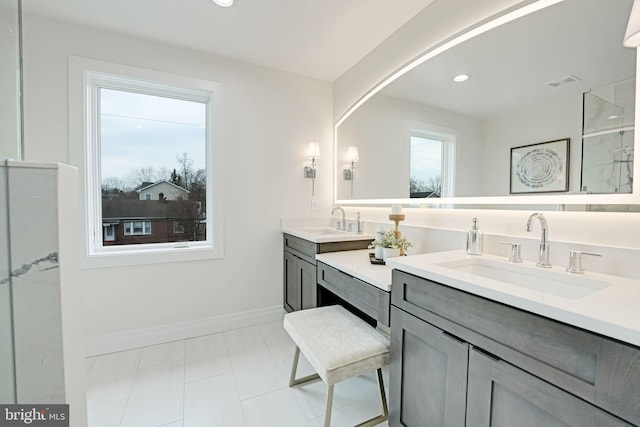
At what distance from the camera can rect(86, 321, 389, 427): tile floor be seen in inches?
58.1

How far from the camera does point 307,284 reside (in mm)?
2188

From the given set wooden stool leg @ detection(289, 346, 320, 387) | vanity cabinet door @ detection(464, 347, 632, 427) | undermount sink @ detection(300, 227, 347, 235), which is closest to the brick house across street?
undermount sink @ detection(300, 227, 347, 235)

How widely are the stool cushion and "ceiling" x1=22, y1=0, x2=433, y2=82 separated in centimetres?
202

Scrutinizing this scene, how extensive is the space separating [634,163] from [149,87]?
3.08 m

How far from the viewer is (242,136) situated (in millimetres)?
2498

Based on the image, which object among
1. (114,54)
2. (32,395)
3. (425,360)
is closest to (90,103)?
(114,54)

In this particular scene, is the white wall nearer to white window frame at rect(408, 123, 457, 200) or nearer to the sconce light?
white window frame at rect(408, 123, 457, 200)

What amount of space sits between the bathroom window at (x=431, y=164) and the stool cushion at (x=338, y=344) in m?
1.02

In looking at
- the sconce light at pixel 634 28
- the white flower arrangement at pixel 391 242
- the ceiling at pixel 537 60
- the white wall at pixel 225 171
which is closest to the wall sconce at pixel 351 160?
the white wall at pixel 225 171

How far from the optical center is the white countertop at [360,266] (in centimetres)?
135

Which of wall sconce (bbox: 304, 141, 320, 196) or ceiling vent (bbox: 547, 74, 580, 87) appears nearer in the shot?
ceiling vent (bbox: 547, 74, 580, 87)

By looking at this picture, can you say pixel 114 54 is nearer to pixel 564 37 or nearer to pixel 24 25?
pixel 24 25
